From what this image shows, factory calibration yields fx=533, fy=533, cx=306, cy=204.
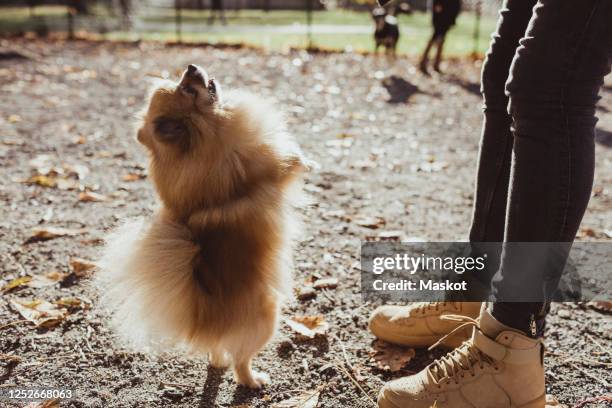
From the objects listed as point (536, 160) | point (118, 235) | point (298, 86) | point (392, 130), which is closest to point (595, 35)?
point (536, 160)

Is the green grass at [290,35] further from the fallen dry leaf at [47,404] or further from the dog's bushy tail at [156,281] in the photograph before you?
the fallen dry leaf at [47,404]

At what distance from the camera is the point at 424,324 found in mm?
2215

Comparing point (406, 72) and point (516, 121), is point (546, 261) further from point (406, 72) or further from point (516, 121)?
point (406, 72)

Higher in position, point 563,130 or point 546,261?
point 563,130

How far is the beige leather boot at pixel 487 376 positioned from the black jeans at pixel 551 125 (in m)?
0.06

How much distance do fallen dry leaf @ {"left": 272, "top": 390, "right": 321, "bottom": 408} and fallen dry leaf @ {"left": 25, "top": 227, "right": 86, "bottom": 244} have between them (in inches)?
76.9

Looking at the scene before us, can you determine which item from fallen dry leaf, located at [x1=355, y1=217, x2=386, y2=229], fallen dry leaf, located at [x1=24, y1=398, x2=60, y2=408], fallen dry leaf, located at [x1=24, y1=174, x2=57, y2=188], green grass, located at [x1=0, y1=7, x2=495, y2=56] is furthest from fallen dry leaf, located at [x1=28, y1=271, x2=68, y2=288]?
green grass, located at [x1=0, y1=7, x2=495, y2=56]

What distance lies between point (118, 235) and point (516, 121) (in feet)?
4.88

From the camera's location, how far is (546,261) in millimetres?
1581

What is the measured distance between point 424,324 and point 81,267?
1826mm

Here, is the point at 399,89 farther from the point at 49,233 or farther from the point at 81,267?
the point at 81,267

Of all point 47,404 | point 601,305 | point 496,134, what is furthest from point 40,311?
point 601,305

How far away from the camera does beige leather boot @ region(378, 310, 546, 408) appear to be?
1.65 metres

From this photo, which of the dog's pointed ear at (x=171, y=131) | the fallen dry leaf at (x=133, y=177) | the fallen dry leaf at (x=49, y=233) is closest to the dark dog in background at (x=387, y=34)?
the fallen dry leaf at (x=133, y=177)
